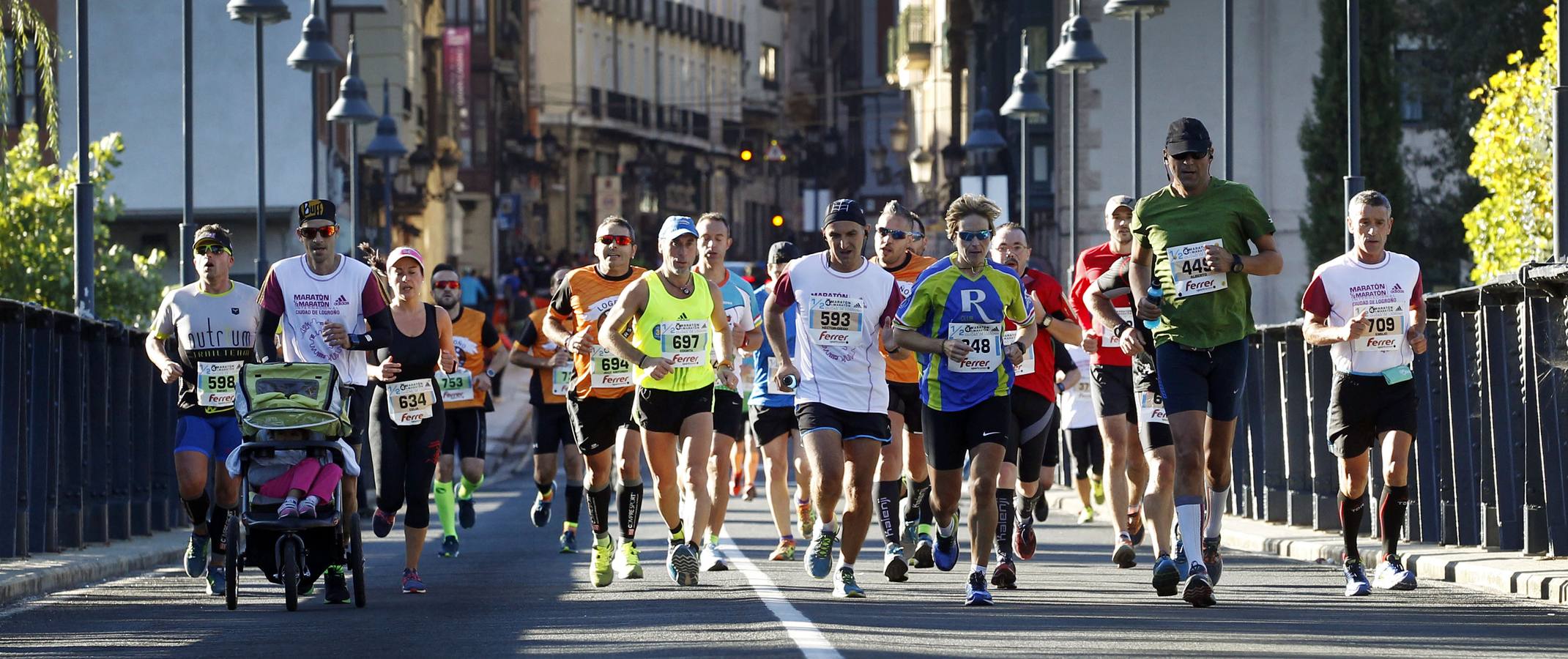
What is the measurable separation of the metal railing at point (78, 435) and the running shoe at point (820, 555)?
16.0 ft

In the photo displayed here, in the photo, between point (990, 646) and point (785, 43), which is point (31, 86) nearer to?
point (990, 646)

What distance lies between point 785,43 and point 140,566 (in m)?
121

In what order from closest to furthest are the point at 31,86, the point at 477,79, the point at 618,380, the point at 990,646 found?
the point at 990,646, the point at 618,380, the point at 31,86, the point at 477,79

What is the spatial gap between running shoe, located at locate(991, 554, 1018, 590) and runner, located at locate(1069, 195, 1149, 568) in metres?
1.81

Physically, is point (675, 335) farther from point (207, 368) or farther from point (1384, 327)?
point (1384, 327)

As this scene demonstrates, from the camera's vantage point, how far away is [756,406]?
17.1m

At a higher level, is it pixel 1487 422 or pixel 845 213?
pixel 845 213

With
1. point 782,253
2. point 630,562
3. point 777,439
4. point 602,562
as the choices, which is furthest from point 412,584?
point 782,253

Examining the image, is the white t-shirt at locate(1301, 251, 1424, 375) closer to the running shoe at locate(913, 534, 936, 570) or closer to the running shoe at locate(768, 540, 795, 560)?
the running shoe at locate(913, 534, 936, 570)

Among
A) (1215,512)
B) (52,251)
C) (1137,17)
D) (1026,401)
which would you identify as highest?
(1137,17)

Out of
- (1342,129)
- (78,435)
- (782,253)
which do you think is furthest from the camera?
(1342,129)

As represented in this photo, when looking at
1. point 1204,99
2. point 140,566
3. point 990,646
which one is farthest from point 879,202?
point 990,646

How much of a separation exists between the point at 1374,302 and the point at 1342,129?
100 ft

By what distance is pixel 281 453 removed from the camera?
523 inches
